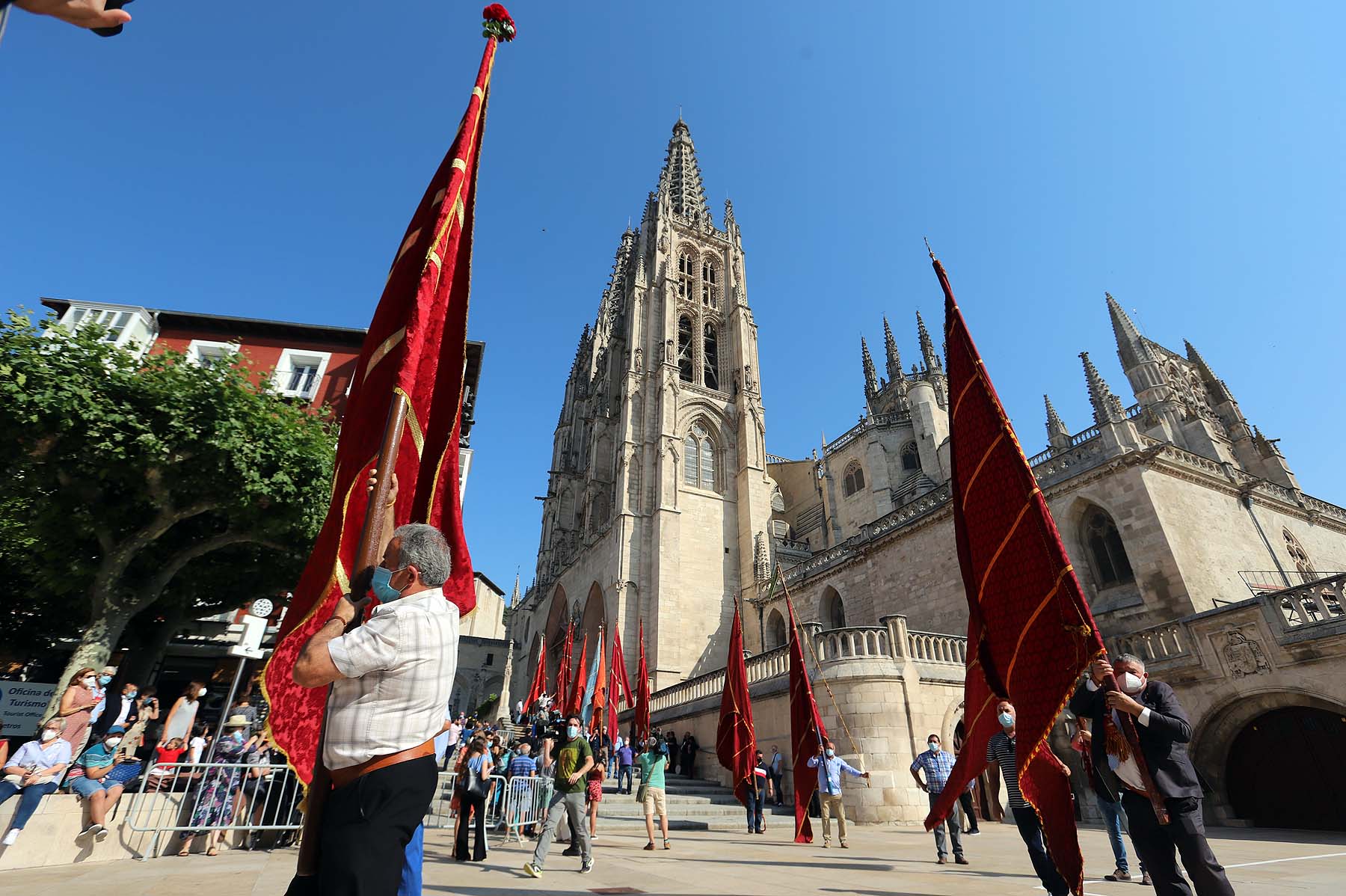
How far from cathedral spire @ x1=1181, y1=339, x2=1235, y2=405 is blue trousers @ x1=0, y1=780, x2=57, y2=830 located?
31.4 meters

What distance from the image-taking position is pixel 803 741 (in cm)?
920

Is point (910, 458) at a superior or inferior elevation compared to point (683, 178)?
inferior

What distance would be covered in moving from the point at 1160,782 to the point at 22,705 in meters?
19.0

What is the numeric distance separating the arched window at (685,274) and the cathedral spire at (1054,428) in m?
20.3

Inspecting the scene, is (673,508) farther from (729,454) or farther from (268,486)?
(268,486)

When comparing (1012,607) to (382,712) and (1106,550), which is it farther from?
(1106,550)

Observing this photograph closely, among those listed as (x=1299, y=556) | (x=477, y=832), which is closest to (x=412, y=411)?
(x=477, y=832)

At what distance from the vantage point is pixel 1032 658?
3.31 metres

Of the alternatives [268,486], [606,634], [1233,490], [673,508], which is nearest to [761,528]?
[673,508]

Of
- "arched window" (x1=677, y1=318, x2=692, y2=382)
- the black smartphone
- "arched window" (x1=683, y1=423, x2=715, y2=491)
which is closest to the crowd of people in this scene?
the black smartphone

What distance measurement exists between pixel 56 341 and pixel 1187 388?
31.7m

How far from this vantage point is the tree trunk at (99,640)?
424 inches

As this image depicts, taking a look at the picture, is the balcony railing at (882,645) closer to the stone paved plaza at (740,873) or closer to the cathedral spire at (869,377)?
the stone paved plaza at (740,873)

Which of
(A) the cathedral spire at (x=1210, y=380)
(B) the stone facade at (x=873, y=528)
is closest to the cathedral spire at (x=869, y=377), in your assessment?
(B) the stone facade at (x=873, y=528)
